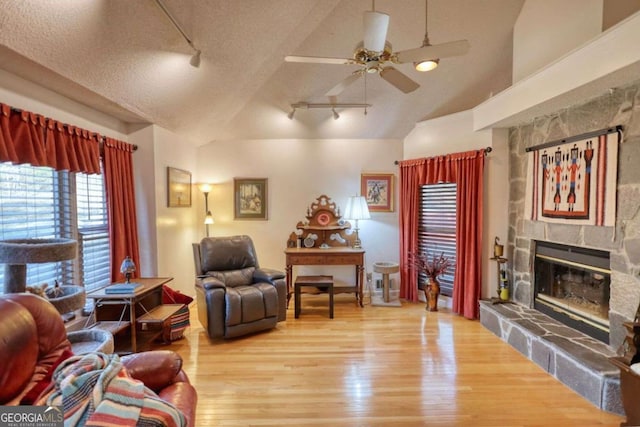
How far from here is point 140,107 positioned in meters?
2.92

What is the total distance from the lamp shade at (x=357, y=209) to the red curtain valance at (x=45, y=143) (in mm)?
2968

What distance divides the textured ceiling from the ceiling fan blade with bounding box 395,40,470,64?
3.33ft

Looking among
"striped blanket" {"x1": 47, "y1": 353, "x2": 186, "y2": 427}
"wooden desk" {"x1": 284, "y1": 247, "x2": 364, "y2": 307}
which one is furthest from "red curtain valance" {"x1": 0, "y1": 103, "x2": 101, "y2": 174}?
"wooden desk" {"x1": 284, "y1": 247, "x2": 364, "y2": 307}

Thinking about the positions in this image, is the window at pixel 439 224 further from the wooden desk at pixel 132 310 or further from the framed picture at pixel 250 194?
the wooden desk at pixel 132 310

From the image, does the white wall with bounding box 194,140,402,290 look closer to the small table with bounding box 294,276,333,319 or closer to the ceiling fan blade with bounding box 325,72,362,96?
the small table with bounding box 294,276,333,319

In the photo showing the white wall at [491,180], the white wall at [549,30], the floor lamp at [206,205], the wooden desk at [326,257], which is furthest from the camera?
the floor lamp at [206,205]

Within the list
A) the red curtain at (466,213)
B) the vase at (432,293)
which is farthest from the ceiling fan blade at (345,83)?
the vase at (432,293)

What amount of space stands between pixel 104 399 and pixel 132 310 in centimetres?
174

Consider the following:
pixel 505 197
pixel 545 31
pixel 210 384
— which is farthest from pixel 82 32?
pixel 505 197

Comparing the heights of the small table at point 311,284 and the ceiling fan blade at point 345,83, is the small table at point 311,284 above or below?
below

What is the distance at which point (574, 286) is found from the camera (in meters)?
2.99

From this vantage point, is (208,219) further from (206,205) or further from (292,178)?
(292,178)

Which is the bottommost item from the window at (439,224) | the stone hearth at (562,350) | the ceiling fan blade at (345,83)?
the stone hearth at (562,350)

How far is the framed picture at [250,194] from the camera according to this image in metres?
4.71
